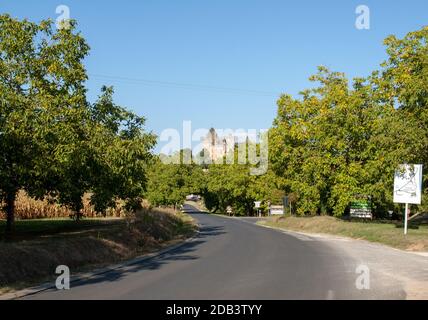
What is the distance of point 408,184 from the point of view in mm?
28438

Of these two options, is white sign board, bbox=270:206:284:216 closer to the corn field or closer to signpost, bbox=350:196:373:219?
signpost, bbox=350:196:373:219

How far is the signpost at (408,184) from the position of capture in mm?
27922

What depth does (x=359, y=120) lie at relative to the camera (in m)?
42.2

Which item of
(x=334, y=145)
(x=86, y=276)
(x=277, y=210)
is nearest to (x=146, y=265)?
(x=86, y=276)

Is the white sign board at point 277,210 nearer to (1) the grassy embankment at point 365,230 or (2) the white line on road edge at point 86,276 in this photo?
(1) the grassy embankment at point 365,230

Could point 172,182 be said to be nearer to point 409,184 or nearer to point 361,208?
point 361,208

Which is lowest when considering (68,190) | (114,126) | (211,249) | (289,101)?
(211,249)

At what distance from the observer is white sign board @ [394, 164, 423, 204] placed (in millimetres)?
27953

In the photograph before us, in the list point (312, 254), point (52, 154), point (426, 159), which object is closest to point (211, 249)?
point (312, 254)

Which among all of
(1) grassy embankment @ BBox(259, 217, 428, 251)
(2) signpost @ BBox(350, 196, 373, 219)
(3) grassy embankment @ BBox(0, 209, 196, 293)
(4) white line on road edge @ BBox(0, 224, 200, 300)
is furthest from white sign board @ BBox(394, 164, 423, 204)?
(2) signpost @ BBox(350, 196, 373, 219)

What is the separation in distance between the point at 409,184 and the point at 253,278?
1792 cm
